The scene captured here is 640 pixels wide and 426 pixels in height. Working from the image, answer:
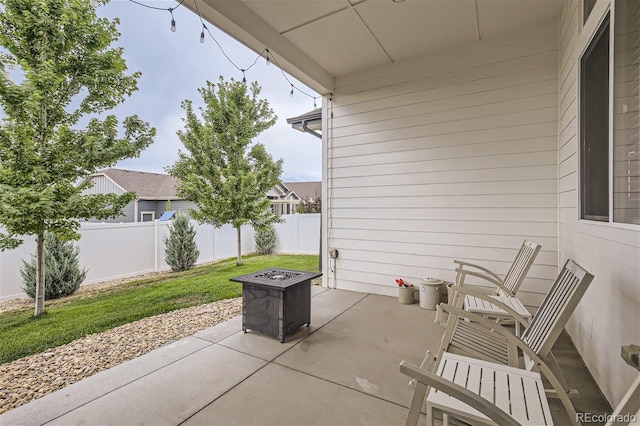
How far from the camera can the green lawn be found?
2.98m

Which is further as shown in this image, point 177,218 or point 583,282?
A: point 177,218

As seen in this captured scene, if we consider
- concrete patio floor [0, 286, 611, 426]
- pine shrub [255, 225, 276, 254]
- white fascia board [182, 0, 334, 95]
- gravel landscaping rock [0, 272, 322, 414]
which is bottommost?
gravel landscaping rock [0, 272, 322, 414]

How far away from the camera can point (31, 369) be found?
2.46 meters

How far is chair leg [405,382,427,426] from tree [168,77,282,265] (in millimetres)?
5894

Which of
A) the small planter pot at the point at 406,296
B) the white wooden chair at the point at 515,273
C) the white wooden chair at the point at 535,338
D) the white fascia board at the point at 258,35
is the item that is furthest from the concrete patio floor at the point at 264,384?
the white fascia board at the point at 258,35

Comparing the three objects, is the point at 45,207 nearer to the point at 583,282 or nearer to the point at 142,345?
the point at 142,345

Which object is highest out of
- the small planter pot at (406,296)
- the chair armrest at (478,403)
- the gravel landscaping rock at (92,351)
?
the chair armrest at (478,403)

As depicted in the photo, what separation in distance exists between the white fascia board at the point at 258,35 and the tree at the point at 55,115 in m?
1.53

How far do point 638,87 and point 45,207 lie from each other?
492 centimetres

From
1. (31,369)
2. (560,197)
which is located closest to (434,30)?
(560,197)

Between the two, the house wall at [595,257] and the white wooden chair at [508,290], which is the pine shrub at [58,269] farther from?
the house wall at [595,257]

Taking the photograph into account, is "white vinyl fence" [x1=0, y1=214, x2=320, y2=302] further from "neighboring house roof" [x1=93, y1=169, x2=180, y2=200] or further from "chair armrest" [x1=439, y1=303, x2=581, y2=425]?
"chair armrest" [x1=439, y1=303, x2=581, y2=425]

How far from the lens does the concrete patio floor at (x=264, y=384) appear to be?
1812 millimetres

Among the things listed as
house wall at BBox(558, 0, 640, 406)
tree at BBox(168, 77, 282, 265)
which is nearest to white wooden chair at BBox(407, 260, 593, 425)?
house wall at BBox(558, 0, 640, 406)
